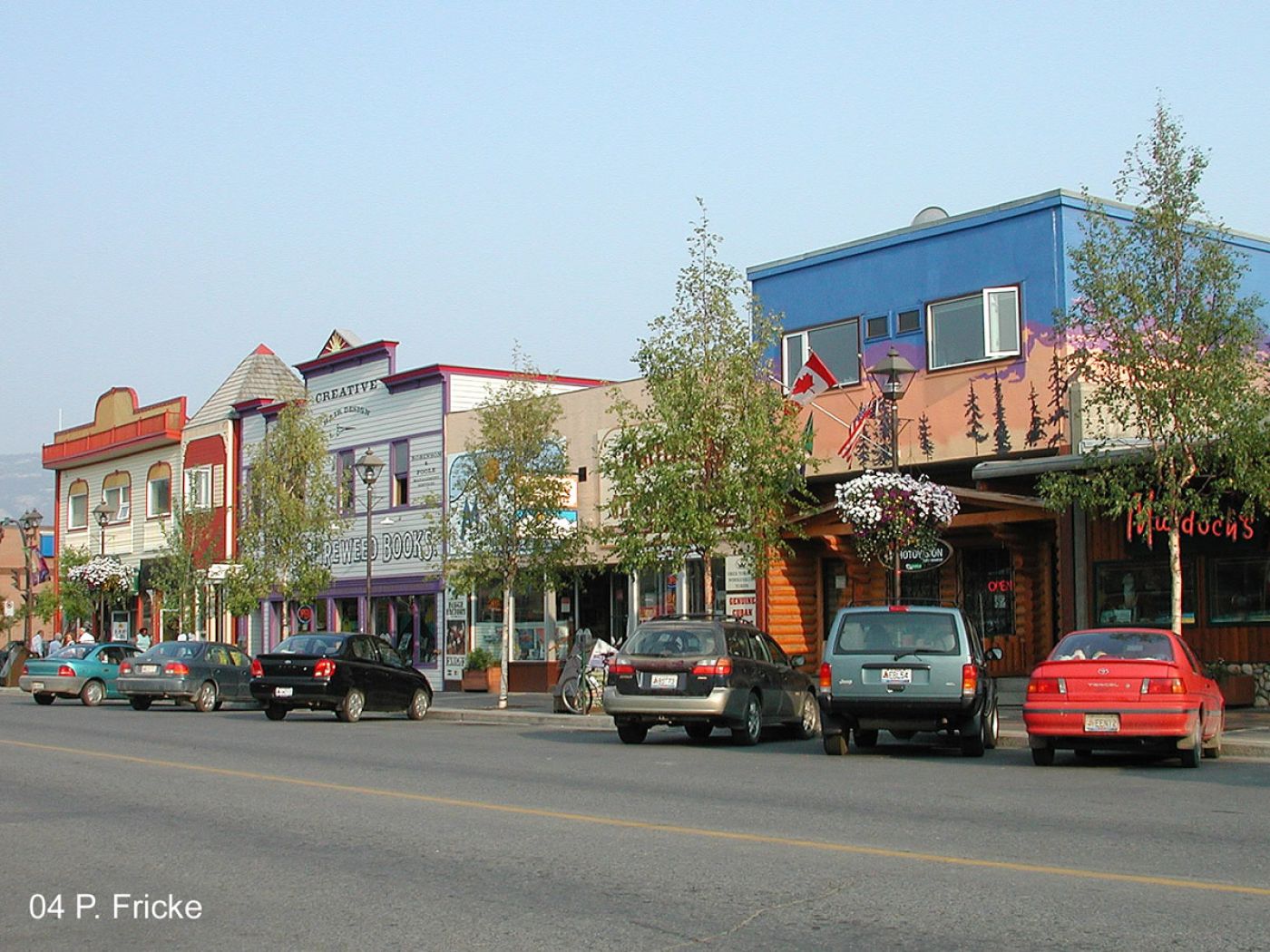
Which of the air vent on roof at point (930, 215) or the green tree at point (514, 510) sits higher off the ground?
the air vent on roof at point (930, 215)

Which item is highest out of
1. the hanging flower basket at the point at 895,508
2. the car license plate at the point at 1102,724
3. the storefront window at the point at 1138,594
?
the hanging flower basket at the point at 895,508

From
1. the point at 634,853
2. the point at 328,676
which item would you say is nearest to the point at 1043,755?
the point at 634,853

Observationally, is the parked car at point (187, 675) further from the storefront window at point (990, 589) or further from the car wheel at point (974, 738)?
the car wheel at point (974, 738)

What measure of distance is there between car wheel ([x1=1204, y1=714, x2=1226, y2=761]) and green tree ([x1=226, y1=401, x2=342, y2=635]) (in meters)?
26.0

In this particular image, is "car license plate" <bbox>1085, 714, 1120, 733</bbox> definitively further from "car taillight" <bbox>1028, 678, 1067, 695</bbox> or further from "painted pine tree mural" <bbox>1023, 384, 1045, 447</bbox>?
"painted pine tree mural" <bbox>1023, 384, 1045, 447</bbox>

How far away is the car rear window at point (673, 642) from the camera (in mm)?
20375

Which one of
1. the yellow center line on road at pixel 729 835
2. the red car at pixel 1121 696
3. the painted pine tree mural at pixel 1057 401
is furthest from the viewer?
the painted pine tree mural at pixel 1057 401

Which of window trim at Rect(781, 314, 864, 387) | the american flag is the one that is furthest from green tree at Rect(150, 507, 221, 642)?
the american flag

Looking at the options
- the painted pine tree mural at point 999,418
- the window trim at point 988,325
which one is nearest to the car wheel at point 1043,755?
the painted pine tree mural at point 999,418

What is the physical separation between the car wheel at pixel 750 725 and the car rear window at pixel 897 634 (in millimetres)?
2644

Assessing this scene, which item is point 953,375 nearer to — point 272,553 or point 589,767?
point 589,767

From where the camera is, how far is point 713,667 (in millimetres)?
20172

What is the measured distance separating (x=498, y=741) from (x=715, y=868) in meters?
12.7

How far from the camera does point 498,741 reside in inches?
867
